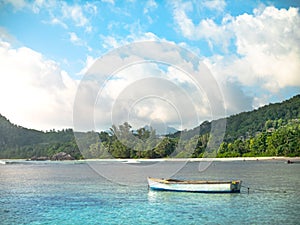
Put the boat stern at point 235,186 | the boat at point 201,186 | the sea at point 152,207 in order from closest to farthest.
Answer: the sea at point 152,207, the boat at point 201,186, the boat stern at point 235,186

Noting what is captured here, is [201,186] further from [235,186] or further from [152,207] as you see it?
[152,207]

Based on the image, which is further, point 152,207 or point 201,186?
point 201,186

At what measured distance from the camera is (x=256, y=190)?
46.8 metres

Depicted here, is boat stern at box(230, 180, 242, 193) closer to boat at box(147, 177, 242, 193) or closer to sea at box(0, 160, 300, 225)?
boat at box(147, 177, 242, 193)

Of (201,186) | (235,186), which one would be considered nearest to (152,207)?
(201,186)

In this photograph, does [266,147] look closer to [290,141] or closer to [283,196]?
[290,141]

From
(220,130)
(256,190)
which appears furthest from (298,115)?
(256,190)

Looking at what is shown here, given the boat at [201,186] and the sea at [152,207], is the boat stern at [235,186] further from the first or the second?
the sea at [152,207]

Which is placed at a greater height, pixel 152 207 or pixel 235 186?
pixel 235 186

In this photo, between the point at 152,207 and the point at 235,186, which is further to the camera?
the point at 235,186

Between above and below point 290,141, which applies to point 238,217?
below

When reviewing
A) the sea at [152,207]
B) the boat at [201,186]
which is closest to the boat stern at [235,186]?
the boat at [201,186]

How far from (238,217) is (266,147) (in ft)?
386

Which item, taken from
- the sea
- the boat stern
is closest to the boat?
the boat stern
